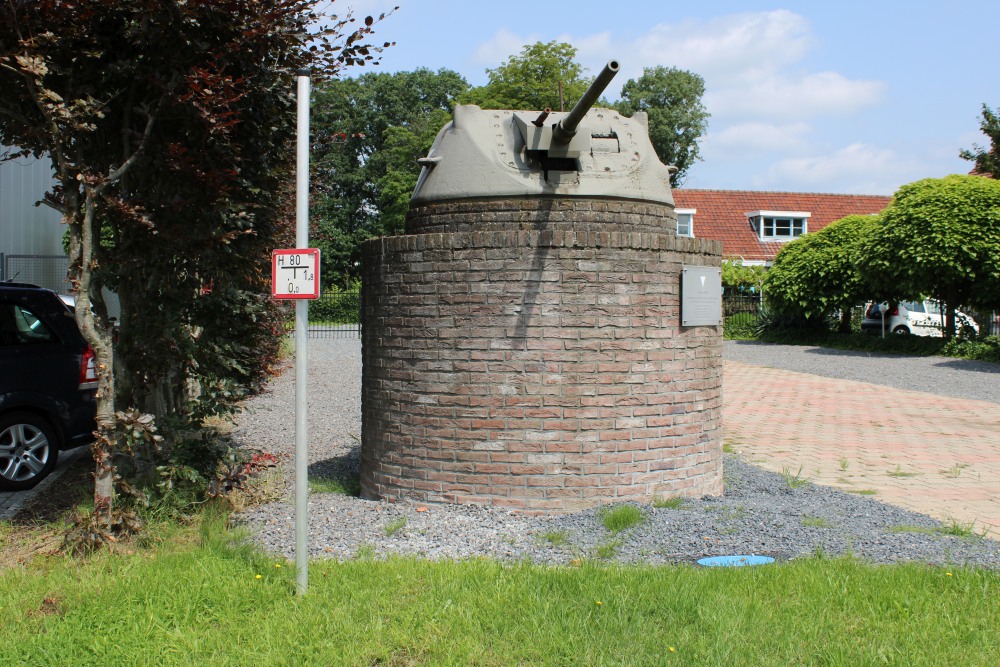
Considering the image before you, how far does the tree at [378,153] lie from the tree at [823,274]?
712 inches

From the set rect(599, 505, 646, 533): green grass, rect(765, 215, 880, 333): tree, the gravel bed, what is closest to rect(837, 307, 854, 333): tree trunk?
rect(765, 215, 880, 333): tree

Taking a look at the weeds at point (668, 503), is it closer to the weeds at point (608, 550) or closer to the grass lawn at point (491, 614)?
the weeds at point (608, 550)

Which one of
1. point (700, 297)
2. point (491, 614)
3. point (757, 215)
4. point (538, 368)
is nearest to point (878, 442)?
point (700, 297)

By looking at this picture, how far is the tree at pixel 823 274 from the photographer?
975 inches

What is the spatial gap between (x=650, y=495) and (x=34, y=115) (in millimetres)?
4662

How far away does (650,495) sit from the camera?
618 centimetres

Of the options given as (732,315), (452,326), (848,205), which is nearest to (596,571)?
(452,326)

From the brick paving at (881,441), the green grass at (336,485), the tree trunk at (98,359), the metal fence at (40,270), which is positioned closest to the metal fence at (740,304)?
the brick paving at (881,441)

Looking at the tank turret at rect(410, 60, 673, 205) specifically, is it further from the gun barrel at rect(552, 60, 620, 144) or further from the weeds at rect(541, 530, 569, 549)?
the weeds at rect(541, 530, 569, 549)

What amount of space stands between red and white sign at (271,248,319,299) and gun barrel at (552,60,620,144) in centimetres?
221

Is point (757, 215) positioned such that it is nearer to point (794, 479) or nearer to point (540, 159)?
point (794, 479)

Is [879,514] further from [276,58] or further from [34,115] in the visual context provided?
[34,115]

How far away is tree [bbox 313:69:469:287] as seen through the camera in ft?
138

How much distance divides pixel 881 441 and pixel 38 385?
874 centimetres
